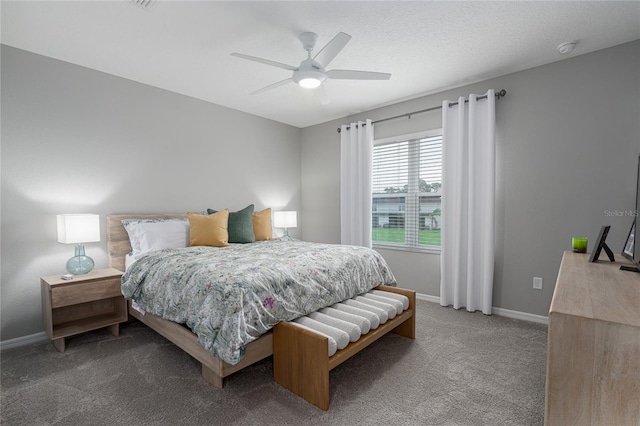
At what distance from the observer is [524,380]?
205cm

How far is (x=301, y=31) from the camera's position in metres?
2.41

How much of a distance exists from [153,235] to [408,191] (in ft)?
10.1

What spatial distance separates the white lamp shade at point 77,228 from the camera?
2.57 metres

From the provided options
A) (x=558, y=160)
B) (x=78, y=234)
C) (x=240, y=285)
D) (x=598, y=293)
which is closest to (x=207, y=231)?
(x=78, y=234)

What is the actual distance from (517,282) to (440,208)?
3.71 ft

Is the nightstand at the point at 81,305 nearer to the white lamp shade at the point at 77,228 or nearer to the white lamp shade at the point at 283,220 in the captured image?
the white lamp shade at the point at 77,228

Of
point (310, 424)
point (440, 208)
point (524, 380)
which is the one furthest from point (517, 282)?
point (310, 424)

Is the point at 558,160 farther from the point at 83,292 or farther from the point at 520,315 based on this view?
the point at 83,292

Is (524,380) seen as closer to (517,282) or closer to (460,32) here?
(517,282)

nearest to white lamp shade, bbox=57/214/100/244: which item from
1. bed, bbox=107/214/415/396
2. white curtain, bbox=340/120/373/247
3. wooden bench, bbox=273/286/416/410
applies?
bed, bbox=107/214/415/396

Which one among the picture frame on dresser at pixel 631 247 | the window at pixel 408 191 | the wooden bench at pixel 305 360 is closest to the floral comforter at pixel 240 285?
the wooden bench at pixel 305 360

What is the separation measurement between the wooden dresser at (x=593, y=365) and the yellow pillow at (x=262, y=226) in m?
3.27

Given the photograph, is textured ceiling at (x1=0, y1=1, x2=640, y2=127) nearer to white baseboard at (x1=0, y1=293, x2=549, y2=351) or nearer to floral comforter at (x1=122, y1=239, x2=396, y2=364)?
floral comforter at (x1=122, y1=239, x2=396, y2=364)

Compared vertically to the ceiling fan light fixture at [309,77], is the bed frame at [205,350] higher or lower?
lower
